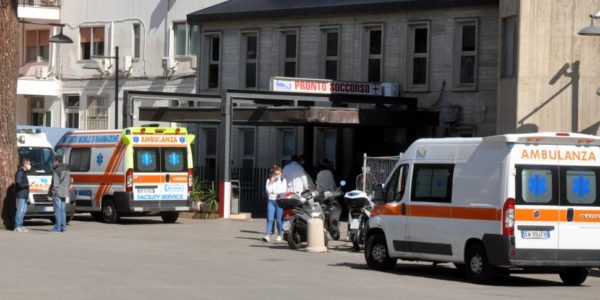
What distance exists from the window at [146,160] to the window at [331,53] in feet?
30.6

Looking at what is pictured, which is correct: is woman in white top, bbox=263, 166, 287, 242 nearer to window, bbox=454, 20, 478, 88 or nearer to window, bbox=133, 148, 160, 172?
window, bbox=133, 148, 160, 172

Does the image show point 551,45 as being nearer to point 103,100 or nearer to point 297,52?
point 297,52

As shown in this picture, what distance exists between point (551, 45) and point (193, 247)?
37.2 feet

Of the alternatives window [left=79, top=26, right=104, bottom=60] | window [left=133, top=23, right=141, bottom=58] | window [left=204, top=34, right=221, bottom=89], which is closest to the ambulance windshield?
window [left=204, top=34, right=221, bottom=89]

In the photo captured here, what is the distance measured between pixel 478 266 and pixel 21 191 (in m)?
14.0

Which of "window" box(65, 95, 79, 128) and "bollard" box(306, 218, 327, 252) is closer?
"bollard" box(306, 218, 327, 252)

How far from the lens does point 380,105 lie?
38938 millimetres

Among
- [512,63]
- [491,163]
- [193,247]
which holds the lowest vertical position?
[193,247]

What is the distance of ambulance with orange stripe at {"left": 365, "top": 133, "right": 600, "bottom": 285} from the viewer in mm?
19031

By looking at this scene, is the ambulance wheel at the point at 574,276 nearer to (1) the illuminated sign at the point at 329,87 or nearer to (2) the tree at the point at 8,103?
(2) the tree at the point at 8,103

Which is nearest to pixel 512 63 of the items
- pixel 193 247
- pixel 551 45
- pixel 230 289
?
pixel 551 45

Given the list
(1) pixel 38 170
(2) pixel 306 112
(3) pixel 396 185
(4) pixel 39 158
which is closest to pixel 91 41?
(2) pixel 306 112

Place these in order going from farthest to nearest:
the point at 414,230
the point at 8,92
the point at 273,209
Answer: the point at 8,92 → the point at 273,209 → the point at 414,230

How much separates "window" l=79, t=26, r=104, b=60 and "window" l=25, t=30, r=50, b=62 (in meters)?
2.46
